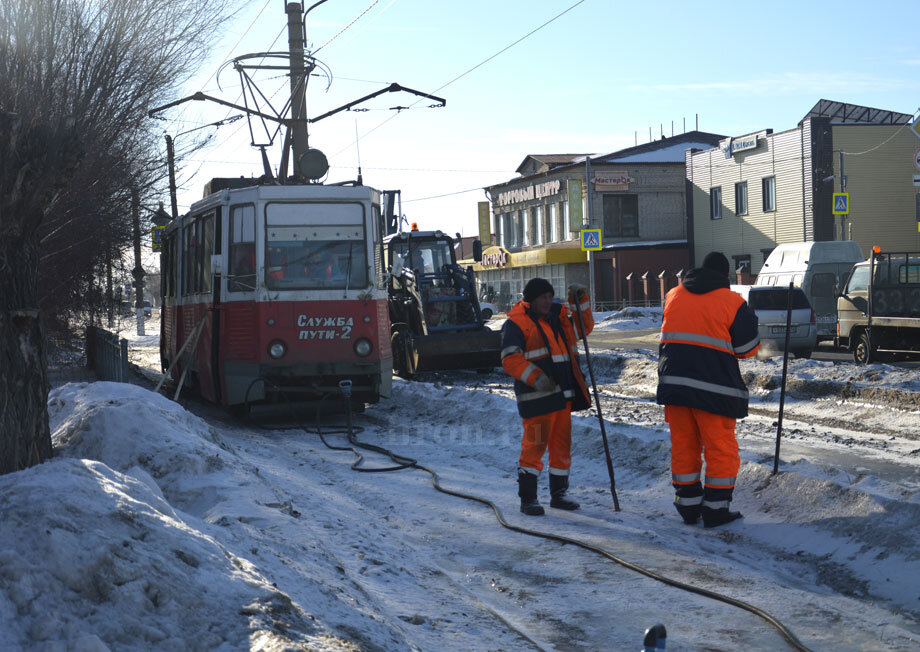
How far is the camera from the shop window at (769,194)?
43625mm

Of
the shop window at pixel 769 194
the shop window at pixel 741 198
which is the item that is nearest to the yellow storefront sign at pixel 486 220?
the shop window at pixel 741 198

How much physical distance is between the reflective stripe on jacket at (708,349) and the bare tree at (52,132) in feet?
13.6

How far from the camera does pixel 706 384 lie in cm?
680

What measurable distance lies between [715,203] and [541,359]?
42553 millimetres

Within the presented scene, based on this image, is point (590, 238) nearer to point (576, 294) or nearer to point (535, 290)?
point (576, 294)

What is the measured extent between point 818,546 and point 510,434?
5851mm

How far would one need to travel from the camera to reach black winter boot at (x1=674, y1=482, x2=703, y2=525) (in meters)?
7.06

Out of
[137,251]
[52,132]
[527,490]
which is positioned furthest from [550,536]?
[137,251]

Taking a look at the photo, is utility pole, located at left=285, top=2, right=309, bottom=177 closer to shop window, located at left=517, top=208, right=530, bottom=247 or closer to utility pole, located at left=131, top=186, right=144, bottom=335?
utility pole, located at left=131, top=186, right=144, bottom=335

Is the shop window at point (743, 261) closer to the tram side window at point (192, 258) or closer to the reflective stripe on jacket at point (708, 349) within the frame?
the tram side window at point (192, 258)

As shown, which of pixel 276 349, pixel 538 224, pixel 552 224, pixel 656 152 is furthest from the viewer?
pixel 538 224

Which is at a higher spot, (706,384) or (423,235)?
(423,235)

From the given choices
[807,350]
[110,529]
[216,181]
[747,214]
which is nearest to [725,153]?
[747,214]

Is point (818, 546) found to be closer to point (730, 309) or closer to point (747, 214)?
point (730, 309)
